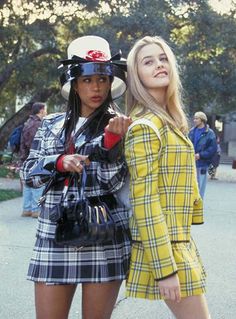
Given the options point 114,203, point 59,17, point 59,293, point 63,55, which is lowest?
point 59,293

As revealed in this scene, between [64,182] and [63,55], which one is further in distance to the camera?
[63,55]

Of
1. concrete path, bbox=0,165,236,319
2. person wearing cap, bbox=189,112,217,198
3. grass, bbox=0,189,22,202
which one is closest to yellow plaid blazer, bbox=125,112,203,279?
concrete path, bbox=0,165,236,319

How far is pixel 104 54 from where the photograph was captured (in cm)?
244

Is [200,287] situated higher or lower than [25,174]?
lower

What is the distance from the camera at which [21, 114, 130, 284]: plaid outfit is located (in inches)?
89.2

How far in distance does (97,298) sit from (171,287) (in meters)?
0.41

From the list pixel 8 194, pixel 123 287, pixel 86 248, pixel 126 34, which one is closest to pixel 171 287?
pixel 86 248

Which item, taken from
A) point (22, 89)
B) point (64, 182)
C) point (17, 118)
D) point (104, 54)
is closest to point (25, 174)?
point (64, 182)

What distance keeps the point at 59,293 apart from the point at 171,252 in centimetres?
56

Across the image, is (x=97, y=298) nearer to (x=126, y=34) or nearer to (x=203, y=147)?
(x=203, y=147)

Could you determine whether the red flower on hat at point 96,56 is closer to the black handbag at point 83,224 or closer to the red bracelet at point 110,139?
the red bracelet at point 110,139

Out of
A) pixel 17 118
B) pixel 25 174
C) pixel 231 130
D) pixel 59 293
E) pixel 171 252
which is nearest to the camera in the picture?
pixel 171 252

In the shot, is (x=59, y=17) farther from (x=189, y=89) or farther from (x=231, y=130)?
(x=231, y=130)

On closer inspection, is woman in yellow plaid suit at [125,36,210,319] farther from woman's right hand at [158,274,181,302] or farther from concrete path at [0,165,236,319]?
concrete path at [0,165,236,319]
